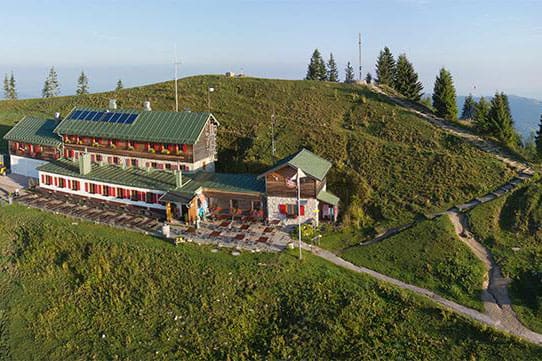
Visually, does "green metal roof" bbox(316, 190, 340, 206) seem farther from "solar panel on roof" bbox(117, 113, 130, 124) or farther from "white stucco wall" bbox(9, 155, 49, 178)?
"white stucco wall" bbox(9, 155, 49, 178)

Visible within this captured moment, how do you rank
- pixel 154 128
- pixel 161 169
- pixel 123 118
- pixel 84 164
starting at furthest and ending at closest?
pixel 123 118, pixel 154 128, pixel 161 169, pixel 84 164

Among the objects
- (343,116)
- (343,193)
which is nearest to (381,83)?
(343,116)

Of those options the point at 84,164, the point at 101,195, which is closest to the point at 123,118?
the point at 84,164

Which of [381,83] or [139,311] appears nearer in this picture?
[139,311]

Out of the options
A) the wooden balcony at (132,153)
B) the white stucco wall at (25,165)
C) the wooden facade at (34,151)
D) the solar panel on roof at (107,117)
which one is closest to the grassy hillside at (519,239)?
the wooden balcony at (132,153)

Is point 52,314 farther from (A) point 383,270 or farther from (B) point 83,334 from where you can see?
(A) point 383,270

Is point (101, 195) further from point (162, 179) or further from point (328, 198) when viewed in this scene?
point (328, 198)

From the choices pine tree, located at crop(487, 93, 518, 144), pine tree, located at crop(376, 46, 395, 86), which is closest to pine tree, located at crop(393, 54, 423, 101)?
pine tree, located at crop(376, 46, 395, 86)
